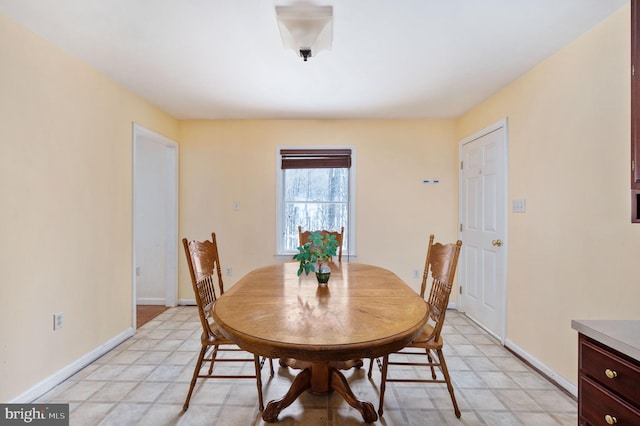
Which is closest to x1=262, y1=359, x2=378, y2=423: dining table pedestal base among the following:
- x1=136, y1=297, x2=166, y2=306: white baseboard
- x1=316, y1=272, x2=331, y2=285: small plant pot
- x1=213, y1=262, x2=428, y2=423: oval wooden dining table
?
x1=213, y1=262, x2=428, y2=423: oval wooden dining table

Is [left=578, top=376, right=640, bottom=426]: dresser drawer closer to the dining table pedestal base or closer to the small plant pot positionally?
the dining table pedestal base

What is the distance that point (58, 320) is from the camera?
2.06 m

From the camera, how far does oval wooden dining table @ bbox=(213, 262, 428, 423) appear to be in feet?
3.42

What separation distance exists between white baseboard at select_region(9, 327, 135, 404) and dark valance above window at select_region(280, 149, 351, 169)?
2.53 metres

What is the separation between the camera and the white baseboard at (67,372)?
1.83 metres

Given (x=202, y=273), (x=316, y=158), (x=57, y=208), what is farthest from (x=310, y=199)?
(x=57, y=208)

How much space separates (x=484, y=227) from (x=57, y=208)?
3.78 m

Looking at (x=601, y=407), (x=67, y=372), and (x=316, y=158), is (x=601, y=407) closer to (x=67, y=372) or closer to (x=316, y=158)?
(x=67, y=372)

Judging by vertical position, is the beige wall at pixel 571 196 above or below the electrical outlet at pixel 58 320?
above

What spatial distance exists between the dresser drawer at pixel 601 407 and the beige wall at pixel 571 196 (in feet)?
2.87

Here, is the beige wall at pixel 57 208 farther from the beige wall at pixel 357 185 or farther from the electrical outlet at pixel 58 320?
the beige wall at pixel 357 185

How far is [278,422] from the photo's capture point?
166 cm

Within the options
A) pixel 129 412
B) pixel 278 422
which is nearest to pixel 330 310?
pixel 278 422

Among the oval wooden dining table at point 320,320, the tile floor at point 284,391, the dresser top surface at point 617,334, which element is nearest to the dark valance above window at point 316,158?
the oval wooden dining table at point 320,320
